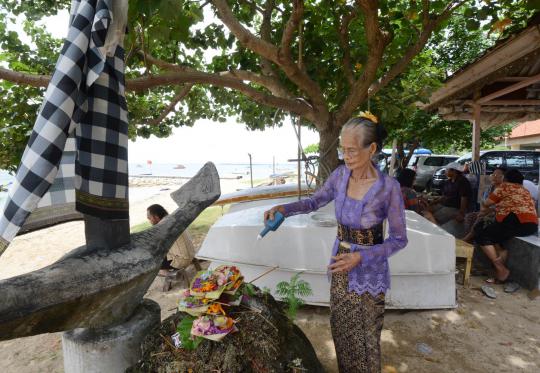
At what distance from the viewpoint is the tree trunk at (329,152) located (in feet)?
14.7

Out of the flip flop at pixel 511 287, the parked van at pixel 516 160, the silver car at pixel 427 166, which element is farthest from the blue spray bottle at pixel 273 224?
the silver car at pixel 427 166

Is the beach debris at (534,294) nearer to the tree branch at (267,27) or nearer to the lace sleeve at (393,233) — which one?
the lace sleeve at (393,233)

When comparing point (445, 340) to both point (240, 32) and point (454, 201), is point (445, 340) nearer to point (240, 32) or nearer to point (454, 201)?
point (240, 32)

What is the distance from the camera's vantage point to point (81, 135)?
4.95 ft

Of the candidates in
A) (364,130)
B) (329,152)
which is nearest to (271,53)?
(329,152)

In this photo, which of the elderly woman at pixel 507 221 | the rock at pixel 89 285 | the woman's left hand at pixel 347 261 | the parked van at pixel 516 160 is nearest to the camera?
the rock at pixel 89 285

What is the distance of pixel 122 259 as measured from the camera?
164 cm

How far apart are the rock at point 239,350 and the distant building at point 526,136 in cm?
2431

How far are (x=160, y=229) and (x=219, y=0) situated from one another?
253 cm

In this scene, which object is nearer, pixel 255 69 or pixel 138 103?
pixel 255 69

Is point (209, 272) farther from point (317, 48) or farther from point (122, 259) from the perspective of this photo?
point (317, 48)

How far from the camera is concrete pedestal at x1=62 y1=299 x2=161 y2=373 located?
1.73 m

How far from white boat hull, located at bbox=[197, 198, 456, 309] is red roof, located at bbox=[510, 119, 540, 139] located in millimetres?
22003

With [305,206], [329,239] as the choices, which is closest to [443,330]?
[329,239]
